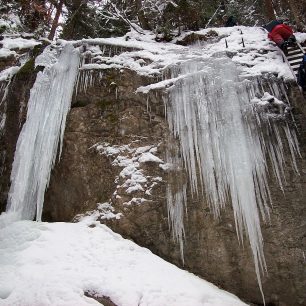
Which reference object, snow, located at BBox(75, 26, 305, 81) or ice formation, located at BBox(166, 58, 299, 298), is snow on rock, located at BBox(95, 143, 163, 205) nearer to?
ice formation, located at BBox(166, 58, 299, 298)

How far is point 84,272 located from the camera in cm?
514

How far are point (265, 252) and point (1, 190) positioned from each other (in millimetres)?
5347

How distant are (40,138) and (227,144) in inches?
150

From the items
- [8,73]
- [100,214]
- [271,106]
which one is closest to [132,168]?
[100,214]

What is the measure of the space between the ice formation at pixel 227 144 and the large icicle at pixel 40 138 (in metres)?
2.39

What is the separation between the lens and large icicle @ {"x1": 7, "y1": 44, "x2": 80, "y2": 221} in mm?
6898

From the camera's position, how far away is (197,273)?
6152 mm

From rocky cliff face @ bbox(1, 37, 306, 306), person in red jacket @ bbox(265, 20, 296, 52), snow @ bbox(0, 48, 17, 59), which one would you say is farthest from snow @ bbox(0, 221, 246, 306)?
person in red jacket @ bbox(265, 20, 296, 52)

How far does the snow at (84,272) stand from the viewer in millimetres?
4664

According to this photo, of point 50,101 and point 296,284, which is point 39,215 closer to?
point 50,101

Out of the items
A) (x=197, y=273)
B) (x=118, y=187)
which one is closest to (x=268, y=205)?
(x=197, y=273)

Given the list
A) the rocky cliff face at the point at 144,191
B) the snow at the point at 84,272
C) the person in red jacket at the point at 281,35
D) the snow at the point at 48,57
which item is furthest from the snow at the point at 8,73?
the person in red jacket at the point at 281,35

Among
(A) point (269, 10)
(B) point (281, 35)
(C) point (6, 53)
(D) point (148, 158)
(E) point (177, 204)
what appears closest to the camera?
(E) point (177, 204)

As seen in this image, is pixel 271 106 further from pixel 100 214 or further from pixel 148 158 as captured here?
→ pixel 100 214
